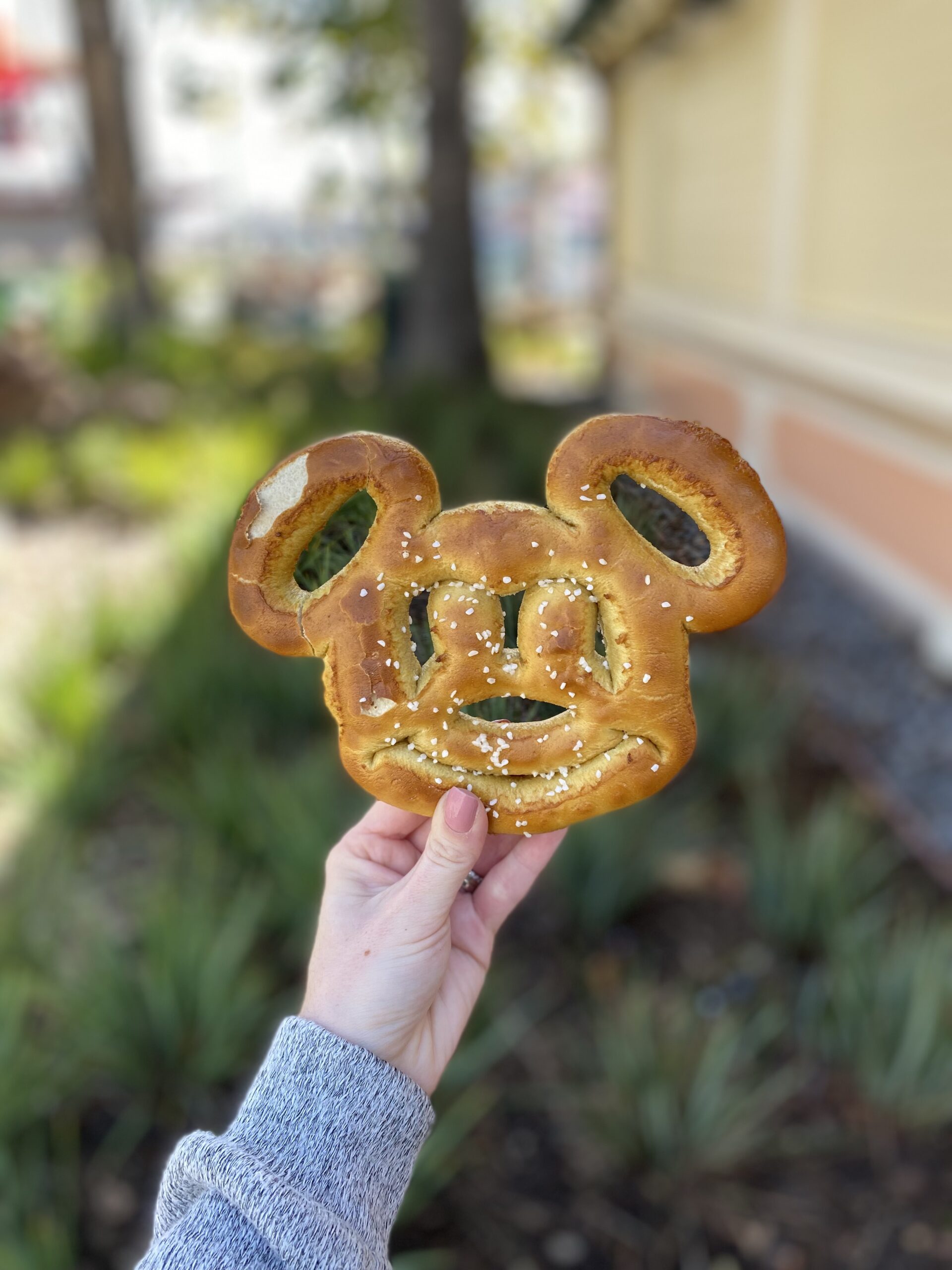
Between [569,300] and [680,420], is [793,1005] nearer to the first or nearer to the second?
[680,420]

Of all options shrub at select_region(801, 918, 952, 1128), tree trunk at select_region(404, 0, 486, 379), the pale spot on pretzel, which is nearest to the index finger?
the pale spot on pretzel

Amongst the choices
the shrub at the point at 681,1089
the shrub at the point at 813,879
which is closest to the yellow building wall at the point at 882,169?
the shrub at the point at 813,879

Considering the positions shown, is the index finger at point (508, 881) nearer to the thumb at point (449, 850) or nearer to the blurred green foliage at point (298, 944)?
the thumb at point (449, 850)

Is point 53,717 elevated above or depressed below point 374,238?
above

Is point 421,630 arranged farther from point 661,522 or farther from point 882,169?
point 882,169

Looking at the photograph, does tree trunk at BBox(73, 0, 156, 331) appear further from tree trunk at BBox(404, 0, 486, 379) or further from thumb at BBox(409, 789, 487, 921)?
thumb at BBox(409, 789, 487, 921)

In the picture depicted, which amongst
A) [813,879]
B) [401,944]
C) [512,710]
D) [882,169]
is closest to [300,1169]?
[401,944]

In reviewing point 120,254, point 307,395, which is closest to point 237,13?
point 120,254
